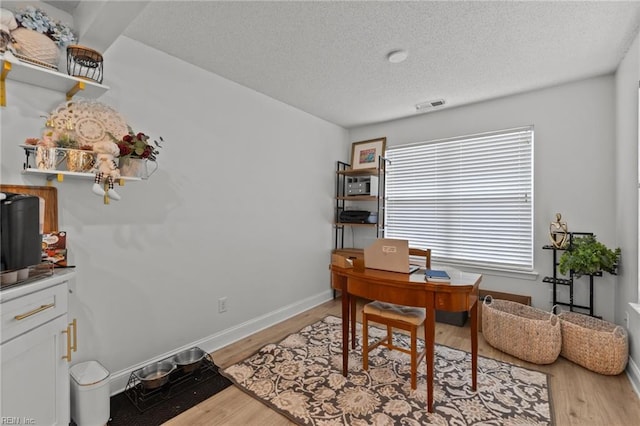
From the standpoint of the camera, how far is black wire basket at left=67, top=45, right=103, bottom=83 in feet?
5.55

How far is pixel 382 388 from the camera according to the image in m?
2.11

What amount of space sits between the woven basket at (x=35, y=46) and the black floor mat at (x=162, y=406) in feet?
6.88

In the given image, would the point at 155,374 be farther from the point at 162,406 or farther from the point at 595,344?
the point at 595,344

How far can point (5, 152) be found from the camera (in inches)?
64.7

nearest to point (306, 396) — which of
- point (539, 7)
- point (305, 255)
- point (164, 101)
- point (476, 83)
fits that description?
point (305, 255)

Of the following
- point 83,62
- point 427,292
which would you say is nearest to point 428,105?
point 427,292

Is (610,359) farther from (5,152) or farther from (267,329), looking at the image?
(5,152)

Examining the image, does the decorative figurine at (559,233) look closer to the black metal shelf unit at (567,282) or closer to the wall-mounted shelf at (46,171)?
the black metal shelf unit at (567,282)

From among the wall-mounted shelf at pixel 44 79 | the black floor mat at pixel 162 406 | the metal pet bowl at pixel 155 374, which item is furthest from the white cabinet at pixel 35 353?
the wall-mounted shelf at pixel 44 79

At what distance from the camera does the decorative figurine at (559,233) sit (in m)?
2.77

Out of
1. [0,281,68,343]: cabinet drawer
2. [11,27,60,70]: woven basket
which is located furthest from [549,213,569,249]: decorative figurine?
[11,27,60,70]: woven basket

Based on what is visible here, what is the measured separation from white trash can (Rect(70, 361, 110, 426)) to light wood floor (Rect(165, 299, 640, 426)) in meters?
0.38

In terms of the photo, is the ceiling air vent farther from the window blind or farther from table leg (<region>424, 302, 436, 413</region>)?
table leg (<region>424, 302, 436, 413</region>)

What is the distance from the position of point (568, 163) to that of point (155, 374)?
408 cm
